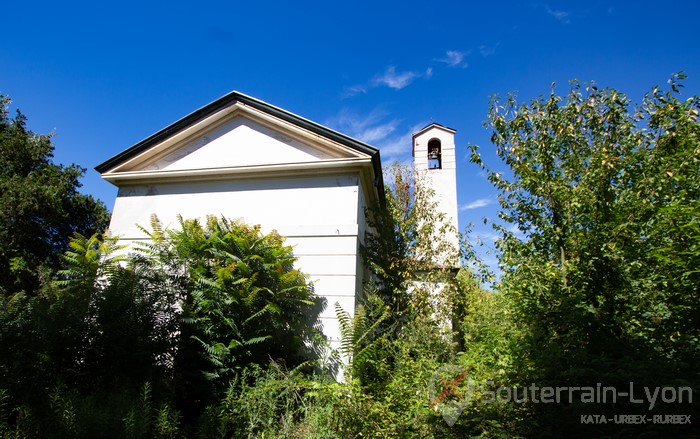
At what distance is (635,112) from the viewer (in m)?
5.63

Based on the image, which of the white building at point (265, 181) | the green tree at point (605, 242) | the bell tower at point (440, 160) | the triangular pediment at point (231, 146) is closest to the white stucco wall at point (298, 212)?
the white building at point (265, 181)

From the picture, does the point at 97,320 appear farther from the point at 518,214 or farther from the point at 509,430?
the point at 518,214

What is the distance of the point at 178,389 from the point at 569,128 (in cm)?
867

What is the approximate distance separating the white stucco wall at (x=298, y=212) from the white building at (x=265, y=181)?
24 millimetres

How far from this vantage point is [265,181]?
819 centimetres

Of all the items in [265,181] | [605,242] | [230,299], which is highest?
[265,181]

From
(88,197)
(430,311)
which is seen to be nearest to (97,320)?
(430,311)

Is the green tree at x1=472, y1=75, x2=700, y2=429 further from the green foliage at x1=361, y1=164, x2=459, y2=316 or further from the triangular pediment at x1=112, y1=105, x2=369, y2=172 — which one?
the triangular pediment at x1=112, y1=105, x2=369, y2=172

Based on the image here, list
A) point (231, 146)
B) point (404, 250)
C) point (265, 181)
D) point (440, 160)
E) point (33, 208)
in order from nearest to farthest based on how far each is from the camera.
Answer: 1. point (265, 181)
2. point (231, 146)
3. point (404, 250)
4. point (33, 208)
5. point (440, 160)

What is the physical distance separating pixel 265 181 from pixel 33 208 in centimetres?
1320

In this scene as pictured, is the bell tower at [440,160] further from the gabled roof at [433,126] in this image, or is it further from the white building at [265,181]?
the white building at [265,181]

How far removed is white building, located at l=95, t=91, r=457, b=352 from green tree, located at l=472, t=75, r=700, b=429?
3496 millimetres

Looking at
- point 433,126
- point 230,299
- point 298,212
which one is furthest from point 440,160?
point 230,299

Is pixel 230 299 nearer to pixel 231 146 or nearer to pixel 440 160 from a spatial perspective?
pixel 231 146
